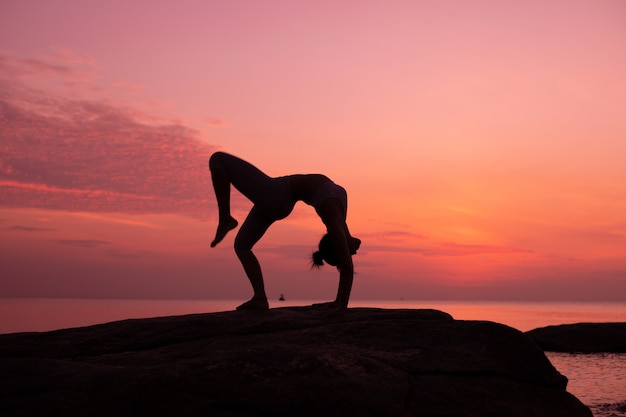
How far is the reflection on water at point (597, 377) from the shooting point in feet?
76.7

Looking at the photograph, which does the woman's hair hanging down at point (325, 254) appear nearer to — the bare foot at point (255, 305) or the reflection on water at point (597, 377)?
the bare foot at point (255, 305)

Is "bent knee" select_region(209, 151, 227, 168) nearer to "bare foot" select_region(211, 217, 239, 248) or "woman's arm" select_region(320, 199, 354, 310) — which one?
"bare foot" select_region(211, 217, 239, 248)

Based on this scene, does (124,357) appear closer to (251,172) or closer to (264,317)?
(264,317)

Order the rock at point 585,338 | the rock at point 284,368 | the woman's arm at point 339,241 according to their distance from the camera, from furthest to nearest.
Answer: the rock at point 585,338 → the woman's arm at point 339,241 → the rock at point 284,368

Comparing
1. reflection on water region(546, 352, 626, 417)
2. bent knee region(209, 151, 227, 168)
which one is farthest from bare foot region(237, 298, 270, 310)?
reflection on water region(546, 352, 626, 417)

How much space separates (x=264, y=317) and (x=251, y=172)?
2344mm

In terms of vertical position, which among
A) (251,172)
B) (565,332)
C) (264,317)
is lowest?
(565,332)

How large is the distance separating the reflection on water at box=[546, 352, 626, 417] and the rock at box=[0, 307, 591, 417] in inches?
510

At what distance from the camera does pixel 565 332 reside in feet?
135

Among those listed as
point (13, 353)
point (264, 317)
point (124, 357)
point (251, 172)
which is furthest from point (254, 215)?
point (13, 353)

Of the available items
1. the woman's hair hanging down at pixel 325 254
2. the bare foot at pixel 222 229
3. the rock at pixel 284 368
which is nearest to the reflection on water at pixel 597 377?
the rock at pixel 284 368

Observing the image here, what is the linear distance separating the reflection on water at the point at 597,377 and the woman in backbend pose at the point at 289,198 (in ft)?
45.2

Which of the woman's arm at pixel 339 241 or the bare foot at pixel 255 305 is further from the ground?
the woman's arm at pixel 339 241

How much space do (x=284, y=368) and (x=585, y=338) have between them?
3792 centimetres
